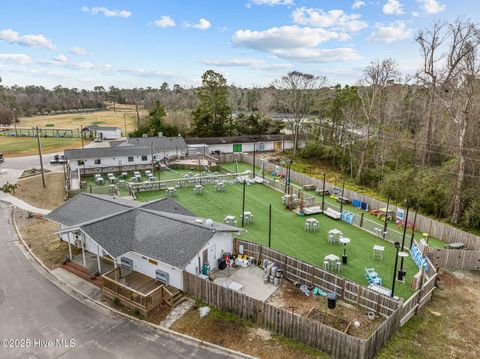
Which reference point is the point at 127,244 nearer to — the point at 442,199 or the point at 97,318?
the point at 97,318

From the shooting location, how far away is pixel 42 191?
33.1 metres

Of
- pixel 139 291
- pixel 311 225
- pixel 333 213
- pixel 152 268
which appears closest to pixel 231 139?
pixel 333 213

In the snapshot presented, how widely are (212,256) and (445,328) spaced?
11.1 meters

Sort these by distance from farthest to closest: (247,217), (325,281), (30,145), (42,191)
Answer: (30,145) → (42,191) → (247,217) → (325,281)

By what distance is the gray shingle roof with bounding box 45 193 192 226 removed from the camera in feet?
63.9

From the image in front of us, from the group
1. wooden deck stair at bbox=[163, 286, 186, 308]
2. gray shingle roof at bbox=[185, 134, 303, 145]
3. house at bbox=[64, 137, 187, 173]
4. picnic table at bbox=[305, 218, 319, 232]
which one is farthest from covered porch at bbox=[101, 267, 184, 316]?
gray shingle roof at bbox=[185, 134, 303, 145]

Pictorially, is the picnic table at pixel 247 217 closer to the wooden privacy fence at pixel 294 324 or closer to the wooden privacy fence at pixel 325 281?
the wooden privacy fence at pixel 325 281

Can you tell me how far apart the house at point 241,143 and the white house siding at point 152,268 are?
32992mm

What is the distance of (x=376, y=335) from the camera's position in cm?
1204

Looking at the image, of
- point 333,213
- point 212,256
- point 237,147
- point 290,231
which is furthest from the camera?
point 237,147

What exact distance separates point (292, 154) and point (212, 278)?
124 ft

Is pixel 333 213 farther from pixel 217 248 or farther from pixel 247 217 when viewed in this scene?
pixel 217 248

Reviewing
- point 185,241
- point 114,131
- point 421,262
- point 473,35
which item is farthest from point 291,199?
point 114,131

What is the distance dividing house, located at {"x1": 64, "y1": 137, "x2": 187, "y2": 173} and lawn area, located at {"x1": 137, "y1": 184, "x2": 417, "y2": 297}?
11.3 m
